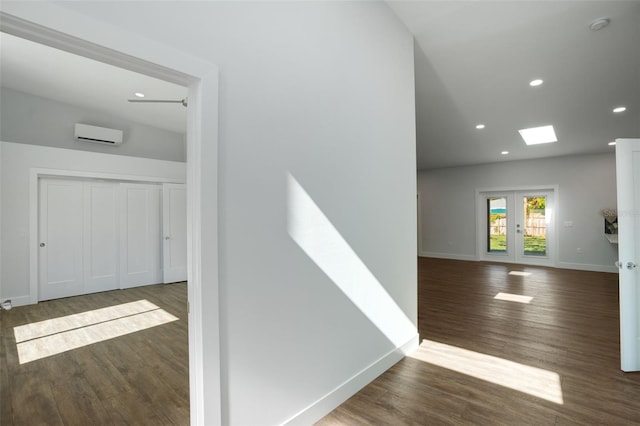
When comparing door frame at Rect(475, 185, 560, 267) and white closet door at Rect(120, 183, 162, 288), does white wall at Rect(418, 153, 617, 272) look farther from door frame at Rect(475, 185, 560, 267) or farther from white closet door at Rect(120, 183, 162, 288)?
white closet door at Rect(120, 183, 162, 288)

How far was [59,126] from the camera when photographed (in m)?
5.02

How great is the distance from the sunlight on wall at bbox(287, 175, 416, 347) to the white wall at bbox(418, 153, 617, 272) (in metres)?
7.36

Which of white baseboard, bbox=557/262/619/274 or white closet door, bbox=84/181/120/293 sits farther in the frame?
white baseboard, bbox=557/262/619/274

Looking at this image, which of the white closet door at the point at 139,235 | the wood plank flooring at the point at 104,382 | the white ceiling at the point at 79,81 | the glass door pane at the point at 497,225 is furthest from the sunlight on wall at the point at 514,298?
the white closet door at the point at 139,235

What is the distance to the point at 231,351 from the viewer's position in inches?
59.1

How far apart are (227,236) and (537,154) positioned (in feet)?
28.5

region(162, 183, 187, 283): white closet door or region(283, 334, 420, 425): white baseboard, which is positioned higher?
region(162, 183, 187, 283): white closet door

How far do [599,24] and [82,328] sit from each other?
6389 millimetres

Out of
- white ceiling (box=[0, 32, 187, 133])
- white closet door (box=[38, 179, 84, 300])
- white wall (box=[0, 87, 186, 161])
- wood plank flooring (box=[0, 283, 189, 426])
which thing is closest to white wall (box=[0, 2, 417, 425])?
wood plank flooring (box=[0, 283, 189, 426])

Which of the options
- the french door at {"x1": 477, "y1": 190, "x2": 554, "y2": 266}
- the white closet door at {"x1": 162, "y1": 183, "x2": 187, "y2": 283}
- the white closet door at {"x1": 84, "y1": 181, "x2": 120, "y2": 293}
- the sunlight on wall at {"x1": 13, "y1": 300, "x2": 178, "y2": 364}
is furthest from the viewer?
the french door at {"x1": 477, "y1": 190, "x2": 554, "y2": 266}

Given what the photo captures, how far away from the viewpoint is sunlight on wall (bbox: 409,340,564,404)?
88.5 inches

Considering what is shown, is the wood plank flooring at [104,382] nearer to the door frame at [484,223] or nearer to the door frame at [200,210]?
the door frame at [200,210]

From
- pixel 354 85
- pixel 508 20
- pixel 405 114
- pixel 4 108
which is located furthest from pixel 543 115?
pixel 4 108

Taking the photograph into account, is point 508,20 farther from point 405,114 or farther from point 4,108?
point 4,108
